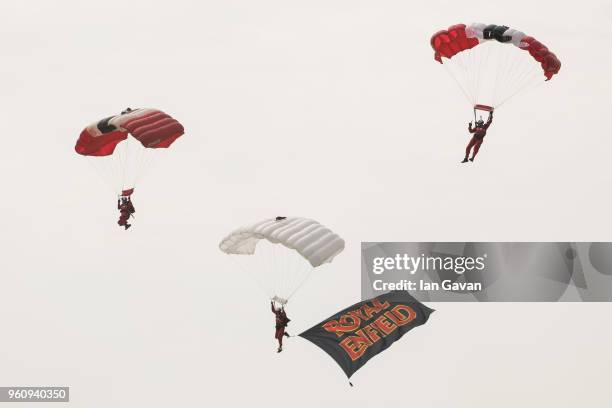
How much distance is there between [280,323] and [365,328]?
3361mm

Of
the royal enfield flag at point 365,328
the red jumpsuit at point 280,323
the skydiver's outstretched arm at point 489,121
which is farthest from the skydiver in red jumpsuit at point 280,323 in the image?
the skydiver's outstretched arm at point 489,121

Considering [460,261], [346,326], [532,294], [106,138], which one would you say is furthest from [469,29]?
[532,294]

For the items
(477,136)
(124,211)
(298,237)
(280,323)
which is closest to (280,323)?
(280,323)

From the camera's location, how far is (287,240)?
821 inches

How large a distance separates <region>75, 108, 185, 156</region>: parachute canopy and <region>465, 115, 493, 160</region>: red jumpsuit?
8774 mm

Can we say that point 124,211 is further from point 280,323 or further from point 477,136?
point 477,136

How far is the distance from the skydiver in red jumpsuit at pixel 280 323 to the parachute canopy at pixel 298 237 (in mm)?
2101

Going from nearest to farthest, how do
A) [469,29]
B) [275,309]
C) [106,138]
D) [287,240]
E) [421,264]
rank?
[287,240] → [275,309] → [469,29] → [106,138] → [421,264]

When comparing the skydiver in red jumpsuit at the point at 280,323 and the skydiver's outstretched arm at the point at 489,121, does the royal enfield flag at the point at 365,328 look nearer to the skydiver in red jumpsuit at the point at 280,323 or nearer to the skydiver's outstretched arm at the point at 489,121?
the skydiver in red jumpsuit at the point at 280,323

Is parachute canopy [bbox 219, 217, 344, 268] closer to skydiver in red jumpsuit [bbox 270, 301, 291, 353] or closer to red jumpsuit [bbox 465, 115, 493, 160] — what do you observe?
skydiver in red jumpsuit [bbox 270, 301, 291, 353]

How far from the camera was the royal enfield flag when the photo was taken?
2291 centimetres

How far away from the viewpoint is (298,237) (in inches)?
829

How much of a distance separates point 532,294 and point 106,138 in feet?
72.7

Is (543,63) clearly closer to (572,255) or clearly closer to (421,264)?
(421,264)
